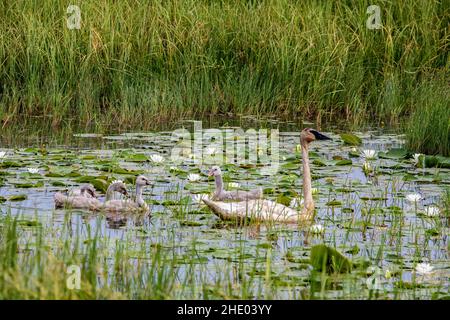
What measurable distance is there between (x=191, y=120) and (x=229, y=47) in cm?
147

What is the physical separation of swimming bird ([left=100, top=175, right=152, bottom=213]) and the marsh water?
84 millimetres

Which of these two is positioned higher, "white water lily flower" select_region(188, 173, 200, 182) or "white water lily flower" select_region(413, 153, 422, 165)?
"white water lily flower" select_region(413, 153, 422, 165)

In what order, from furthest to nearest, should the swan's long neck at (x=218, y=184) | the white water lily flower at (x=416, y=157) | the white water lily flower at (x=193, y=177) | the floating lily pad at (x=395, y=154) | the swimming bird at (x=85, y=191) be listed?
the floating lily pad at (x=395, y=154) → the white water lily flower at (x=416, y=157) → the white water lily flower at (x=193, y=177) → the swan's long neck at (x=218, y=184) → the swimming bird at (x=85, y=191)

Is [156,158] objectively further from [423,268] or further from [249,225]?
[423,268]

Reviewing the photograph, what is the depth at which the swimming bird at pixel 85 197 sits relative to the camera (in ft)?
30.3

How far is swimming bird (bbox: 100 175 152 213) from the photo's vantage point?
30.5 feet

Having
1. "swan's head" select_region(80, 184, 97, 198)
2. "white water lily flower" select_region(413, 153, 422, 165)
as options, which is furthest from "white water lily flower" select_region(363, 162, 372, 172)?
"swan's head" select_region(80, 184, 97, 198)

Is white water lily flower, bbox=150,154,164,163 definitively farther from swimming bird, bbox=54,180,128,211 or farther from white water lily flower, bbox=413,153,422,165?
white water lily flower, bbox=413,153,422,165

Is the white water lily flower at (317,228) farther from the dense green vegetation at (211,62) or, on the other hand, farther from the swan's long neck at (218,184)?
the dense green vegetation at (211,62)

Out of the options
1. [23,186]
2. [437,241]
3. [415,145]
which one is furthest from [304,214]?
[415,145]

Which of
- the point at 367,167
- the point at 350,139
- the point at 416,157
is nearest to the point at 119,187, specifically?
the point at 367,167

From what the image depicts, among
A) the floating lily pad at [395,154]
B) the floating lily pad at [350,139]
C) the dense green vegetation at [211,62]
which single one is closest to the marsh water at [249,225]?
the floating lily pad at [395,154]

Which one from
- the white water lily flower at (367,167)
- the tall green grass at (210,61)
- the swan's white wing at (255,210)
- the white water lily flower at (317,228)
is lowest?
the white water lily flower at (317,228)

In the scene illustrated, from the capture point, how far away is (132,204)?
9305mm
